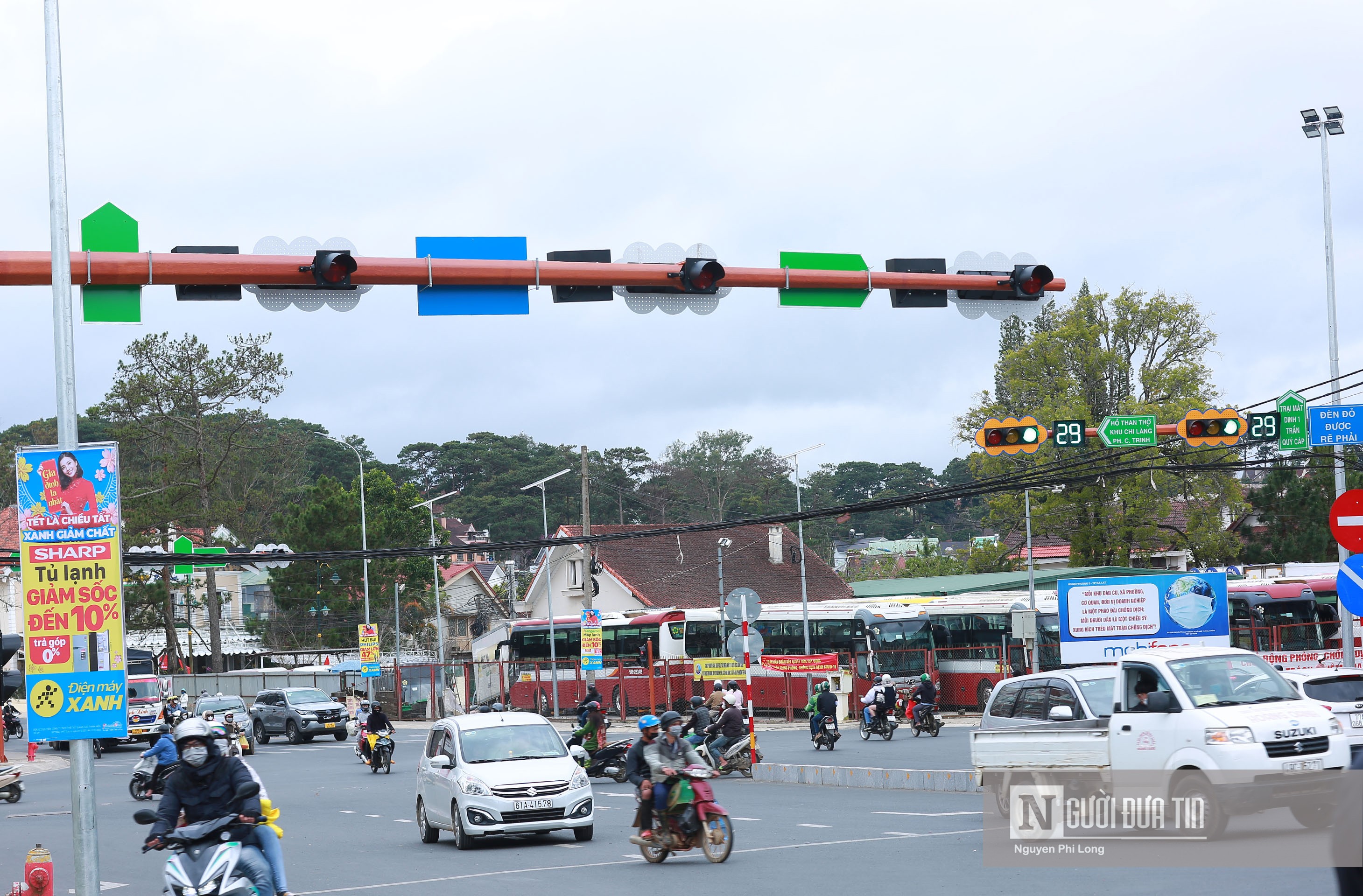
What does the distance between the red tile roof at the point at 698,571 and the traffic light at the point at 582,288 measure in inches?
2314

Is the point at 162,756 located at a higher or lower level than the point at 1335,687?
lower

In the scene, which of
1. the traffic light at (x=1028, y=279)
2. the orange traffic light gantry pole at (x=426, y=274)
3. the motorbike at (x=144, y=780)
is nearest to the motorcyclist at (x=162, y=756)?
the motorbike at (x=144, y=780)

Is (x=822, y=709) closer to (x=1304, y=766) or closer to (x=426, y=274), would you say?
(x=1304, y=766)

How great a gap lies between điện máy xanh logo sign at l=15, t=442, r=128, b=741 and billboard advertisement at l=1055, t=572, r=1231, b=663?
14.6 meters

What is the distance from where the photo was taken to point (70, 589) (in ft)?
33.7

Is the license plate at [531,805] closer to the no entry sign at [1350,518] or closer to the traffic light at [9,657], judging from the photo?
the traffic light at [9,657]

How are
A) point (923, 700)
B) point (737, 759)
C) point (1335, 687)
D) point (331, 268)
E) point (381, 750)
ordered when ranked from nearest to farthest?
1. point (331, 268)
2. point (1335, 687)
3. point (737, 759)
4. point (381, 750)
5. point (923, 700)

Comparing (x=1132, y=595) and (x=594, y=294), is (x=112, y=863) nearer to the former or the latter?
(x=594, y=294)

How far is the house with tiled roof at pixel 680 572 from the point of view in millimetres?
68500

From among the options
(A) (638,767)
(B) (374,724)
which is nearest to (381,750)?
(B) (374,724)

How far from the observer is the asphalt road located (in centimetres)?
1191

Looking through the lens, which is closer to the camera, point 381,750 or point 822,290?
point 822,290

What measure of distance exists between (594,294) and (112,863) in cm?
1285

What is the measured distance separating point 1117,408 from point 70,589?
148 feet
